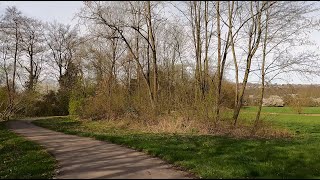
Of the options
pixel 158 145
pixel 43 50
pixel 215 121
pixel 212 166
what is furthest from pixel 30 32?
pixel 212 166

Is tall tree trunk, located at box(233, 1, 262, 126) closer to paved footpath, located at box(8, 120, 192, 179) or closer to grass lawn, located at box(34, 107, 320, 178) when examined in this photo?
grass lawn, located at box(34, 107, 320, 178)

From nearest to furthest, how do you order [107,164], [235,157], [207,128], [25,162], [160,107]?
1. [107,164]
2. [25,162]
3. [235,157]
4. [207,128]
5. [160,107]

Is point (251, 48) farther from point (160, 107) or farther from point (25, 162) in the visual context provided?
point (25, 162)

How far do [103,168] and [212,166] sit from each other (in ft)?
10.3

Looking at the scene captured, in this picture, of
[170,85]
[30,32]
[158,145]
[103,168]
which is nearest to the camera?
[103,168]

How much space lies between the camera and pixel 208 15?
2402cm

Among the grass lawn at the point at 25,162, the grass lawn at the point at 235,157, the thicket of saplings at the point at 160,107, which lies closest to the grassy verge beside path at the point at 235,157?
the grass lawn at the point at 235,157

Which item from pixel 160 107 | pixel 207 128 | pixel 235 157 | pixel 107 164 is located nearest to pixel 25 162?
pixel 107 164

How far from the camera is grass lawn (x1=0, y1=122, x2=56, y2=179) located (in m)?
9.27

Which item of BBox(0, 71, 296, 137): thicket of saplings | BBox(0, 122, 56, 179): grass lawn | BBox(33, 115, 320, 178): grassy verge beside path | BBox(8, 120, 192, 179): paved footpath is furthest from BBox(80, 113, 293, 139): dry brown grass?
BBox(0, 122, 56, 179): grass lawn

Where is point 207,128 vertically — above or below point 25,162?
above

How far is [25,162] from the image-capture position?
11273 millimetres

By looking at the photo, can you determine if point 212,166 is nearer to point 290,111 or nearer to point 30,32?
point 30,32

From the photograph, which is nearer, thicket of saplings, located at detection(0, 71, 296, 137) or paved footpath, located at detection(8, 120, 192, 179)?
paved footpath, located at detection(8, 120, 192, 179)
